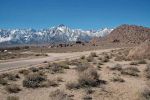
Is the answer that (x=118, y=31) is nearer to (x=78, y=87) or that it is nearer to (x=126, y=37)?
(x=126, y=37)

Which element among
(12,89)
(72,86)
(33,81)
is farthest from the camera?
(33,81)

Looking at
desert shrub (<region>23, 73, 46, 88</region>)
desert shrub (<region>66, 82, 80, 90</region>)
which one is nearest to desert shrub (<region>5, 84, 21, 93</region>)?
desert shrub (<region>23, 73, 46, 88</region>)

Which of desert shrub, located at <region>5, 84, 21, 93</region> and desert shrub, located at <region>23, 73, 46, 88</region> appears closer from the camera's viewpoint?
desert shrub, located at <region>5, 84, 21, 93</region>

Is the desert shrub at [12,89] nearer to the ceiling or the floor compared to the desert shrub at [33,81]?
nearer to the floor

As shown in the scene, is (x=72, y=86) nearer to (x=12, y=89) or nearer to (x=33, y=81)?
(x=33, y=81)

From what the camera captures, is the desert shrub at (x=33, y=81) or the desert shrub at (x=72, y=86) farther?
the desert shrub at (x=33, y=81)

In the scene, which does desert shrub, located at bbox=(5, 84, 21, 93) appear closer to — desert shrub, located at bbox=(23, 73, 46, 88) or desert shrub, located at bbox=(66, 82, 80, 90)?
desert shrub, located at bbox=(23, 73, 46, 88)

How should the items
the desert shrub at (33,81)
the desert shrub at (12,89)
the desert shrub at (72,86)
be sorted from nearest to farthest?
the desert shrub at (12,89) → the desert shrub at (72,86) → the desert shrub at (33,81)

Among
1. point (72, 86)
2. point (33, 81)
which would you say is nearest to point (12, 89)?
point (33, 81)

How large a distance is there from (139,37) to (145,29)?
521 inches

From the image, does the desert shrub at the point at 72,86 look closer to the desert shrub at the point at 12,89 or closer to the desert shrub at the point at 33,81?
the desert shrub at the point at 33,81

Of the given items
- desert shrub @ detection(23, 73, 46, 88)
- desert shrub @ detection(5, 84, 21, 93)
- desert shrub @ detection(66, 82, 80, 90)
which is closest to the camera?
desert shrub @ detection(5, 84, 21, 93)

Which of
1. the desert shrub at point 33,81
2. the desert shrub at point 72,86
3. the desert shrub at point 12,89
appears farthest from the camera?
the desert shrub at point 33,81

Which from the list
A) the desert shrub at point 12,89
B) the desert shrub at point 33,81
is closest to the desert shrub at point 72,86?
the desert shrub at point 33,81
